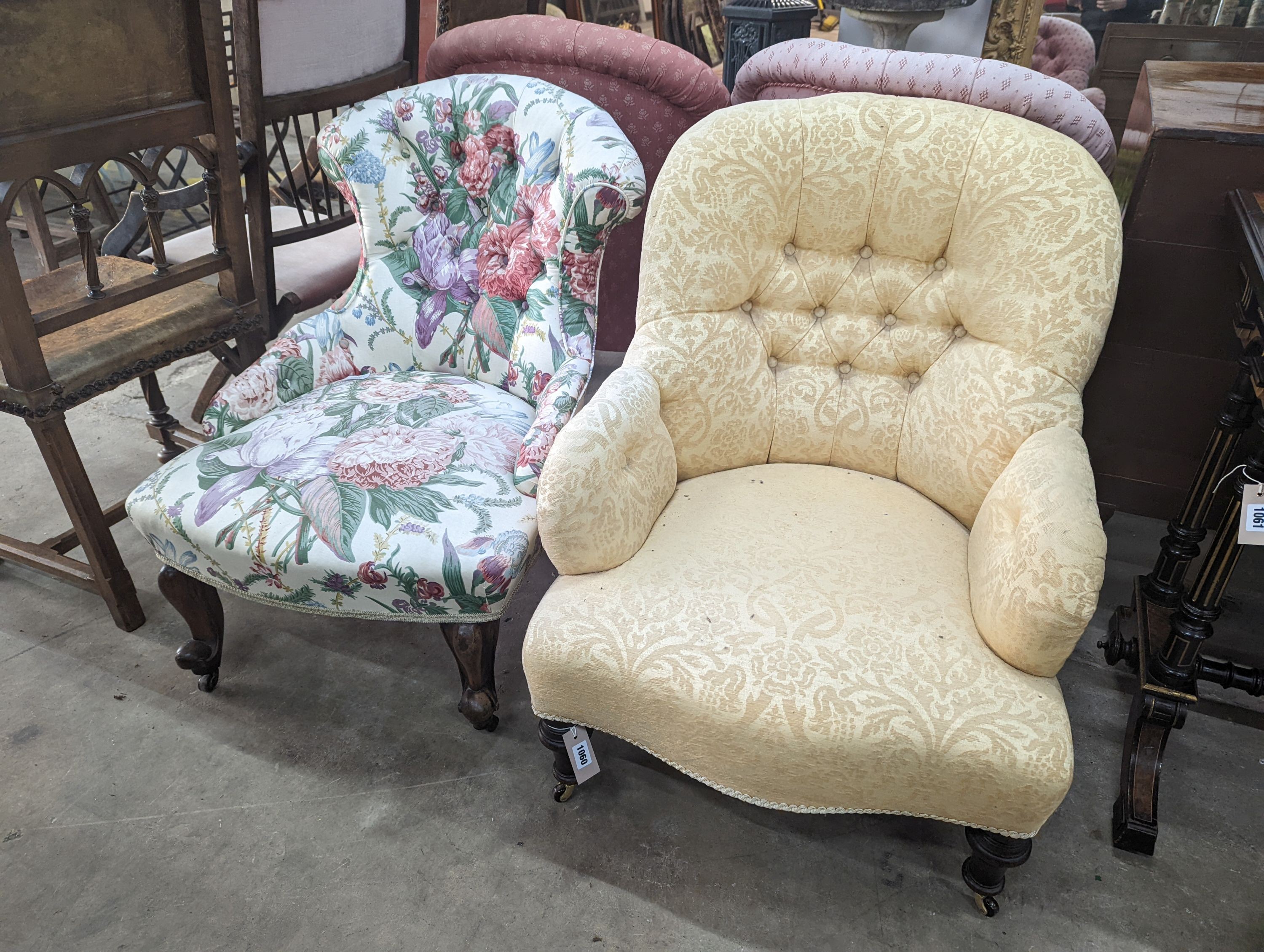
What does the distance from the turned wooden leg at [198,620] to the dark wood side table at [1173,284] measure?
1787 millimetres

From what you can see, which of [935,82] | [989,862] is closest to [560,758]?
[989,862]

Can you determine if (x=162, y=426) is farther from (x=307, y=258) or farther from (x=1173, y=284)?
(x=1173, y=284)

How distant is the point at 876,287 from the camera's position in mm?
1418

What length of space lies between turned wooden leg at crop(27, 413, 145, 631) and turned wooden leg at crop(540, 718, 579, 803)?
0.99 metres

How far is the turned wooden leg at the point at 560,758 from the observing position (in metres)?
1.30

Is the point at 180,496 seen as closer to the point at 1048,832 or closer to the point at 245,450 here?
the point at 245,450

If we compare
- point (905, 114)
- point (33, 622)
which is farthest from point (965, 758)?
point (33, 622)

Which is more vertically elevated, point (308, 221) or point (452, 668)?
point (308, 221)

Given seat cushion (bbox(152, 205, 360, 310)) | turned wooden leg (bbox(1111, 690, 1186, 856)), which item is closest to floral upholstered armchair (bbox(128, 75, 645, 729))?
seat cushion (bbox(152, 205, 360, 310))

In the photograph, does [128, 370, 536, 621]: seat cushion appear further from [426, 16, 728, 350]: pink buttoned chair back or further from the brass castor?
the brass castor

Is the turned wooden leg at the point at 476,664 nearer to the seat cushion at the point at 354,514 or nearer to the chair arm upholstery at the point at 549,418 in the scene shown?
the seat cushion at the point at 354,514

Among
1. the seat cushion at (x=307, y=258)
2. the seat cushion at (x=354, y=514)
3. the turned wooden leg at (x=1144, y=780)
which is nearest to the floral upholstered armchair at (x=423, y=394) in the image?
the seat cushion at (x=354, y=514)

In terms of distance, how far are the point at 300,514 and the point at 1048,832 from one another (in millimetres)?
1315

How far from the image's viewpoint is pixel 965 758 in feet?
3.36
